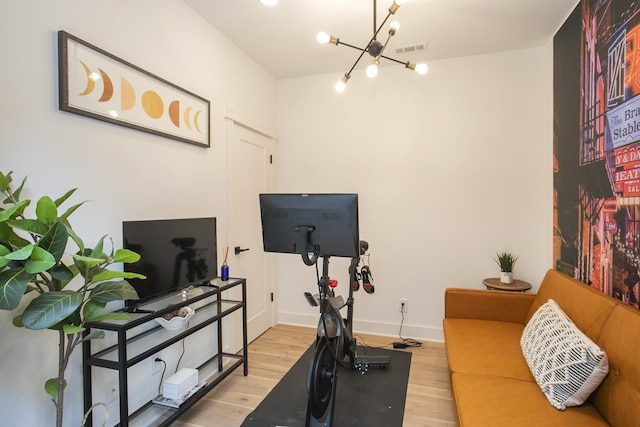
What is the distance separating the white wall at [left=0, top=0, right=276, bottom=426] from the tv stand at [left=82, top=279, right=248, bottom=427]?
129 millimetres

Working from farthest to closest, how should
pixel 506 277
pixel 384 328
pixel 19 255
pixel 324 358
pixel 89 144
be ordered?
pixel 384 328 < pixel 506 277 < pixel 324 358 < pixel 89 144 < pixel 19 255

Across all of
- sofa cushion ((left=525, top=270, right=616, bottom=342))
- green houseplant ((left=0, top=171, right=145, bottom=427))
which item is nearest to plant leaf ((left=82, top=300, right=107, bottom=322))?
green houseplant ((left=0, top=171, right=145, bottom=427))

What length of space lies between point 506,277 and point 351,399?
1802 millimetres

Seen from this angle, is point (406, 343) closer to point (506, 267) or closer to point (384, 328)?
point (384, 328)

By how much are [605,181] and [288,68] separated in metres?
3.01

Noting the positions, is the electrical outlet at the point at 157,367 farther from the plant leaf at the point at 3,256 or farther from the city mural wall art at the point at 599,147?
the city mural wall art at the point at 599,147

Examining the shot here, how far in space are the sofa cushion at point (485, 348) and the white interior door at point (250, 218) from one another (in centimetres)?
192

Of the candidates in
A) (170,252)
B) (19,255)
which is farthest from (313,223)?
(19,255)

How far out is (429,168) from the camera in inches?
138

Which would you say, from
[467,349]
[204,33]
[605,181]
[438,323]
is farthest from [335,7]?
[438,323]

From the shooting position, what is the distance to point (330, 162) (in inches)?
151

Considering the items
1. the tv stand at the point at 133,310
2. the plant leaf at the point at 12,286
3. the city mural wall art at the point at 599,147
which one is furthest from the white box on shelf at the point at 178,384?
the city mural wall art at the point at 599,147

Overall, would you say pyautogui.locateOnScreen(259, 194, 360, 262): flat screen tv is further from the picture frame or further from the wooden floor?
the wooden floor

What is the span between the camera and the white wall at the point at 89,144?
1503 millimetres
